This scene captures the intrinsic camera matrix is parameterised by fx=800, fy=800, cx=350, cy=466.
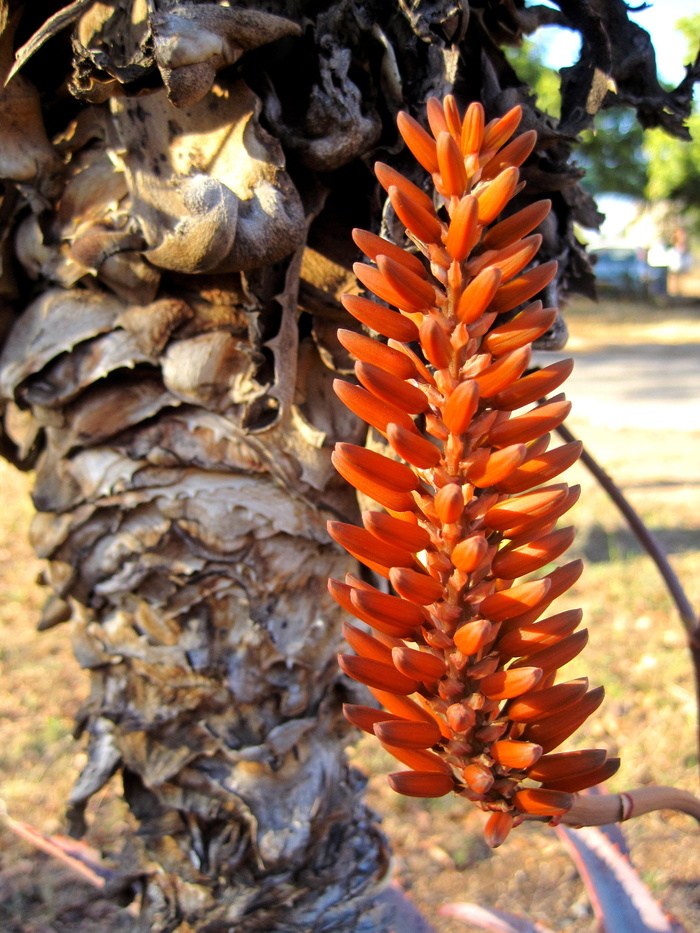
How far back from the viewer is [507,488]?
55cm

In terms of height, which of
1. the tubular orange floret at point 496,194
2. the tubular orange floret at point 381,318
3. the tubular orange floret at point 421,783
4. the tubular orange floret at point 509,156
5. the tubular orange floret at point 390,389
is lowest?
the tubular orange floret at point 421,783

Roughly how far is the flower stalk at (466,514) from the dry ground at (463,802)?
97 cm

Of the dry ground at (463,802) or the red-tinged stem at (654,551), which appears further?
the dry ground at (463,802)

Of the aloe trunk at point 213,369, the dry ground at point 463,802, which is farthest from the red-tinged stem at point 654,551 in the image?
the dry ground at point 463,802

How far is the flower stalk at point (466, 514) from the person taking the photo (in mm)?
532

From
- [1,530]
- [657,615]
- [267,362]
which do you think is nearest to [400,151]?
[267,362]

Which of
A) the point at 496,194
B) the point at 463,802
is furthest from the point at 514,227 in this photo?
the point at 463,802

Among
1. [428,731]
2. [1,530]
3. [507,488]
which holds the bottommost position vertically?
[1,530]

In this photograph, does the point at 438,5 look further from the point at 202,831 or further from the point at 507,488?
the point at 202,831

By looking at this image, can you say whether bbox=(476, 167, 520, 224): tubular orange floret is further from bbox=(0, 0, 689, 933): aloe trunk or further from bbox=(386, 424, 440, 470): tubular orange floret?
bbox=(0, 0, 689, 933): aloe trunk

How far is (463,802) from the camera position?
223 cm

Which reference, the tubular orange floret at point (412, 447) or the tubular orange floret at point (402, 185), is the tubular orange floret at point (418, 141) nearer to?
the tubular orange floret at point (402, 185)

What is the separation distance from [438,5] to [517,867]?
1.96 meters

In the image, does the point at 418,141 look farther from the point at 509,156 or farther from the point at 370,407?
the point at 370,407
